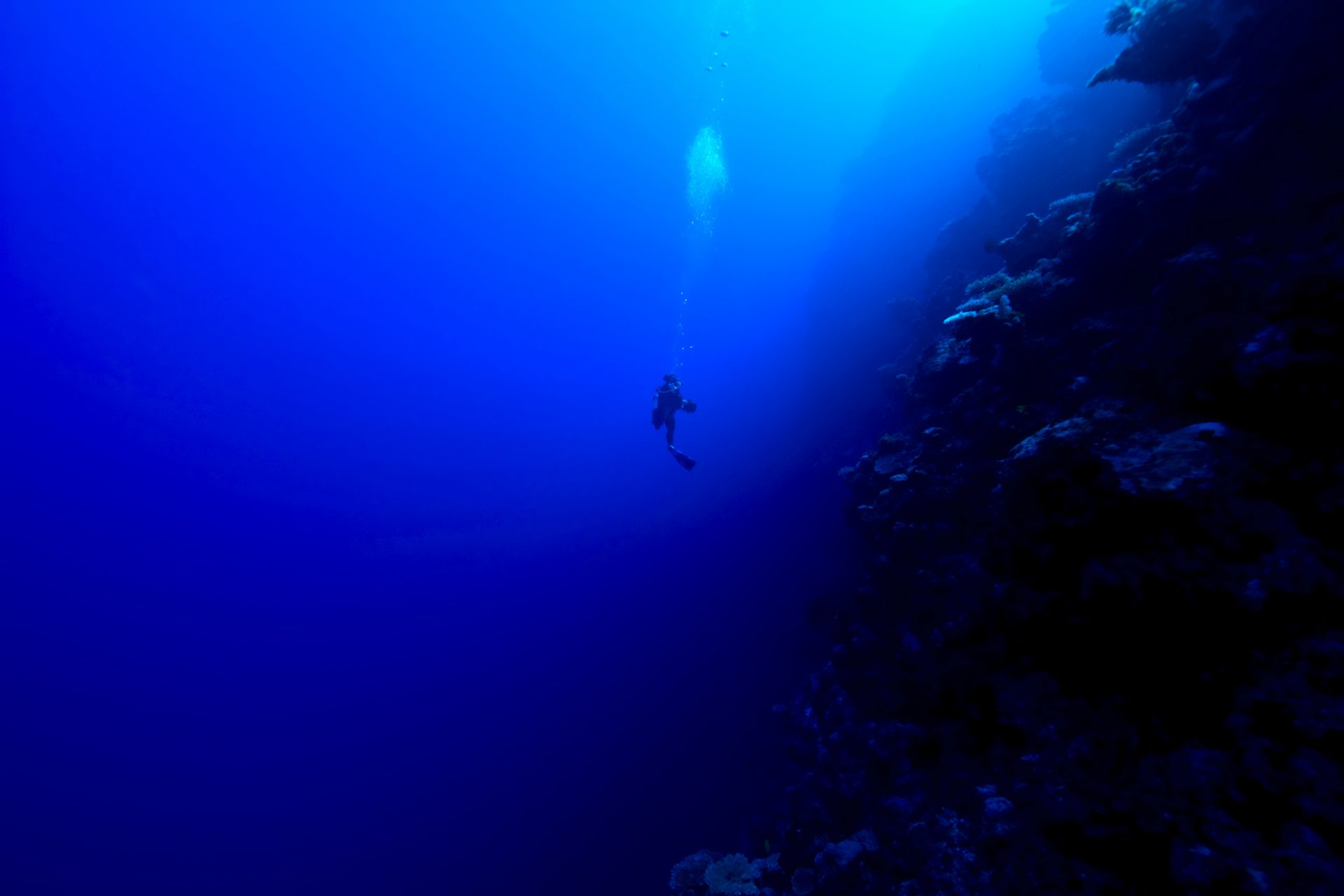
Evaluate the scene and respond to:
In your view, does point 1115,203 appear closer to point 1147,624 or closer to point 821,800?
point 1147,624

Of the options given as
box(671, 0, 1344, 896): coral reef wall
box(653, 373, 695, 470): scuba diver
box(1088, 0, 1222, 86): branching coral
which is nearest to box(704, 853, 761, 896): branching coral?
box(671, 0, 1344, 896): coral reef wall

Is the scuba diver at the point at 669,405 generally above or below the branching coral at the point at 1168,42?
above

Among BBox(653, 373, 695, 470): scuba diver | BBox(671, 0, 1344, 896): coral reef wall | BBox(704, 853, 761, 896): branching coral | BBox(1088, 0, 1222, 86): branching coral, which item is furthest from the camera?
BBox(653, 373, 695, 470): scuba diver

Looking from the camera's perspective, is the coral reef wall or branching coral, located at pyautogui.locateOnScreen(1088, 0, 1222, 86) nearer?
the coral reef wall

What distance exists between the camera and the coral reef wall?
3928 millimetres

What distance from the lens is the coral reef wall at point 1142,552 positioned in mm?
3928

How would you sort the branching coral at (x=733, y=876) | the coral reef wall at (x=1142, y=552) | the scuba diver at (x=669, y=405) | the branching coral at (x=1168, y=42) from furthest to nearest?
1. the scuba diver at (x=669, y=405)
2. the branching coral at (x=733, y=876)
3. the branching coral at (x=1168, y=42)
4. the coral reef wall at (x=1142, y=552)

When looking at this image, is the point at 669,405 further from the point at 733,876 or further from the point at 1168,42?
the point at 1168,42

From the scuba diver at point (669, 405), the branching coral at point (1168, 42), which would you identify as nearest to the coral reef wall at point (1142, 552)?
the branching coral at point (1168, 42)

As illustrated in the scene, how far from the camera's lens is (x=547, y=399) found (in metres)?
90.6

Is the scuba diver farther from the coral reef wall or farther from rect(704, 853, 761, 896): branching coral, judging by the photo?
rect(704, 853, 761, 896): branching coral

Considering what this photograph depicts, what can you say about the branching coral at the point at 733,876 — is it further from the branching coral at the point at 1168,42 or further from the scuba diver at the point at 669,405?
the branching coral at the point at 1168,42

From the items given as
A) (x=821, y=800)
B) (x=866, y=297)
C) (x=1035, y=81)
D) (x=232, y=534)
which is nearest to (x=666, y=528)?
(x=866, y=297)

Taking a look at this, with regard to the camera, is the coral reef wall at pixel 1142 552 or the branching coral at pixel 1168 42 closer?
the coral reef wall at pixel 1142 552
